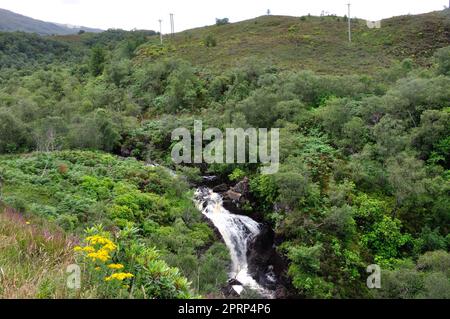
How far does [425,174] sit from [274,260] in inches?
369

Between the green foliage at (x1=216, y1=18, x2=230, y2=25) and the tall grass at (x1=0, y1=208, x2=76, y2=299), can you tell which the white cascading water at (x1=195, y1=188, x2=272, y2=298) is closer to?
the tall grass at (x1=0, y1=208, x2=76, y2=299)

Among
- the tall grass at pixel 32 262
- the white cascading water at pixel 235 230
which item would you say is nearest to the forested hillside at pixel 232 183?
the tall grass at pixel 32 262

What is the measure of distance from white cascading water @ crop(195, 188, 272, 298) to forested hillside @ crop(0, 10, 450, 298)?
3.32ft

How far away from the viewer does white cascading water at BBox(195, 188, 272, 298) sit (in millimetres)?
21219

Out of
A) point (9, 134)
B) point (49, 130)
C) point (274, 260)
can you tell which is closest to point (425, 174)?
point (274, 260)

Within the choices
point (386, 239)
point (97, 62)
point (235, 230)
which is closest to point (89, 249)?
point (386, 239)

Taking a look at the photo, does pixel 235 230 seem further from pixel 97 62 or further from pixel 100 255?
pixel 97 62

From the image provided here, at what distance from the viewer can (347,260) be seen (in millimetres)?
19375

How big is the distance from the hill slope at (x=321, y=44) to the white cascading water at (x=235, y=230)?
89.7 feet

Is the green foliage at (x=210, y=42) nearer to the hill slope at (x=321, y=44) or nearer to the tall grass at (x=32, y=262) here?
the hill slope at (x=321, y=44)

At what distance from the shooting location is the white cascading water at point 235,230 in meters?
21.2

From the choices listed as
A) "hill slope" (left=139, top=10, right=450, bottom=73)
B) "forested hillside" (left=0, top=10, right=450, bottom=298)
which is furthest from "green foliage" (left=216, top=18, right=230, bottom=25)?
"forested hillside" (left=0, top=10, right=450, bottom=298)

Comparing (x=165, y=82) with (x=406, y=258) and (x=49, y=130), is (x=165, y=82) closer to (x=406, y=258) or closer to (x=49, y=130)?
(x=49, y=130)

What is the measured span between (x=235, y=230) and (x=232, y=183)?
528 centimetres
